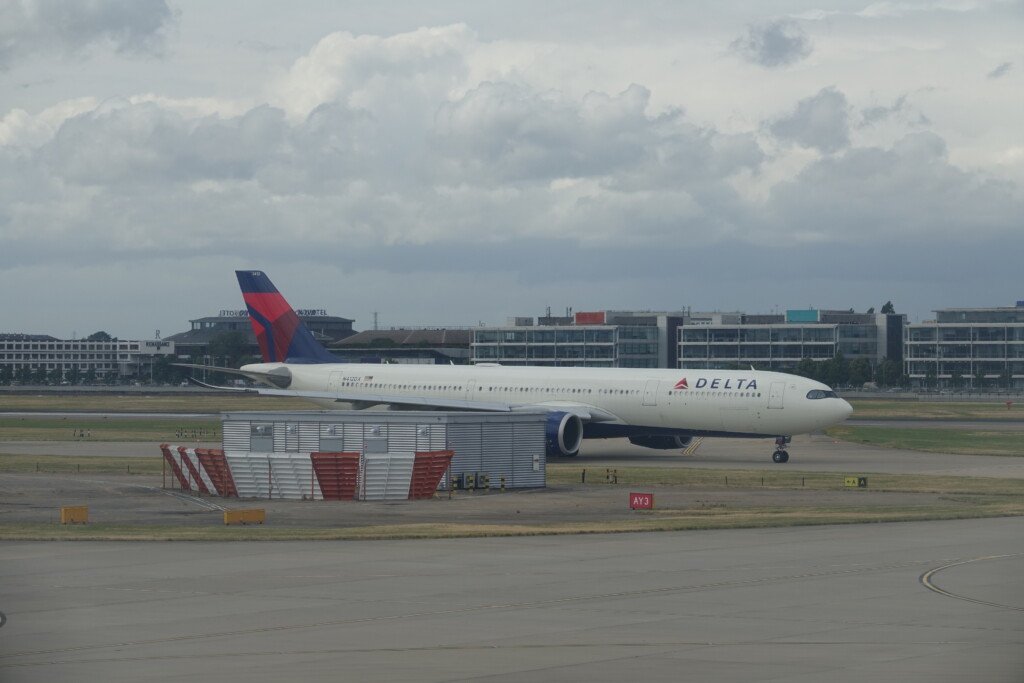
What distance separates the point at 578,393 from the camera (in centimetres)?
7325

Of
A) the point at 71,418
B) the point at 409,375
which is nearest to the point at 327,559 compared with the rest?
the point at 409,375

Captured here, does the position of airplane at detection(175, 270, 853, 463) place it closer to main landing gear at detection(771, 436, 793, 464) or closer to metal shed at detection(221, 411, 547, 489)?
main landing gear at detection(771, 436, 793, 464)

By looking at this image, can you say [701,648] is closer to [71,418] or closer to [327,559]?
[327,559]

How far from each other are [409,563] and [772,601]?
375 inches

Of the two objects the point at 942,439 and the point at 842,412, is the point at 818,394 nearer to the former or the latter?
the point at 842,412

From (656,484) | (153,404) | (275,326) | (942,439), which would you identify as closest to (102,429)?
(275,326)

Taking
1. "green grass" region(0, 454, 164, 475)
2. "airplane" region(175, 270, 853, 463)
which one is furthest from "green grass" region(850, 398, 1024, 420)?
"green grass" region(0, 454, 164, 475)

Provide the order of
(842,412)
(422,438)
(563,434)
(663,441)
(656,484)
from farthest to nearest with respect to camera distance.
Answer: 1. (663,441)
2. (563,434)
3. (842,412)
4. (656,484)
5. (422,438)

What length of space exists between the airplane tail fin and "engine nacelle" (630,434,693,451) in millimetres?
22851

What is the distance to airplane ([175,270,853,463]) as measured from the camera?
67688 millimetres

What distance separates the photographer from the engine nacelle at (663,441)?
74250 millimetres

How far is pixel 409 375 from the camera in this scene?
7956cm

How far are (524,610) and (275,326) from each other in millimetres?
64092

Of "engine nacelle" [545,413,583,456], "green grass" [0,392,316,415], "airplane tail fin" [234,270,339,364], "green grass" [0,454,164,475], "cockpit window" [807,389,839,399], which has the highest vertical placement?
"airplane tail fin" [234,270,339,364]
